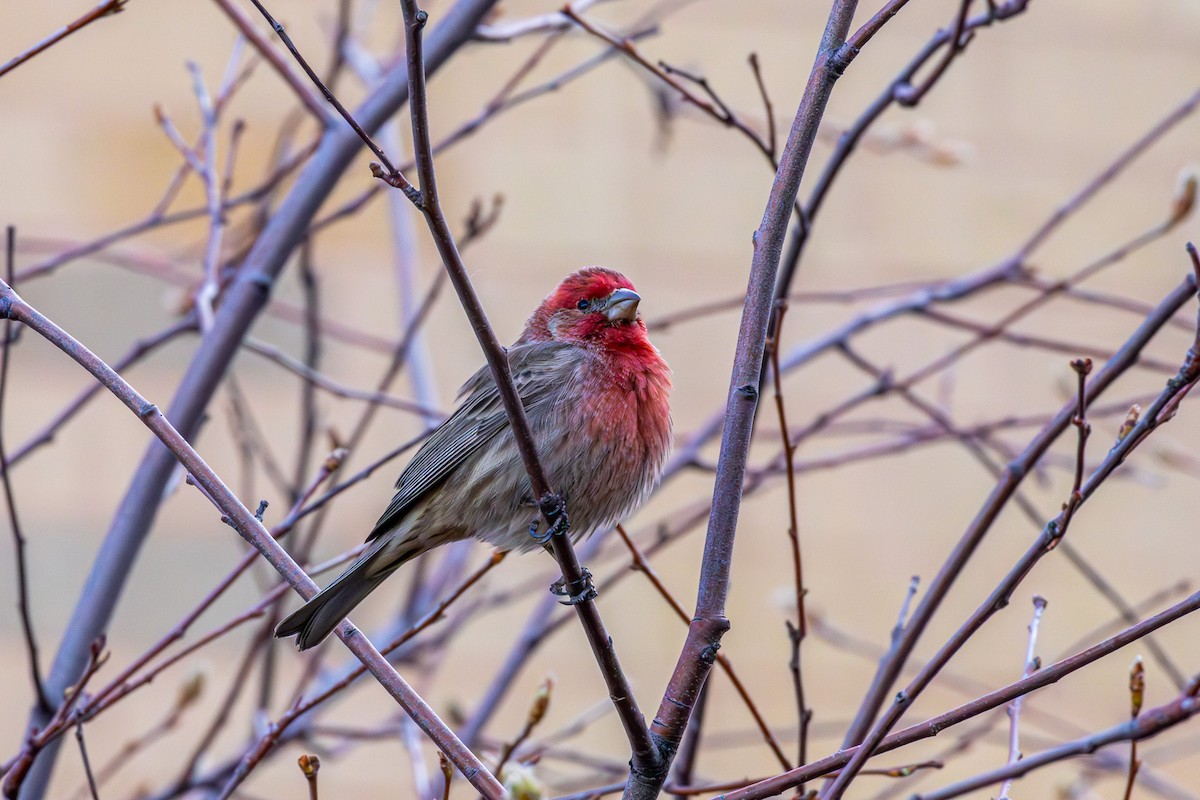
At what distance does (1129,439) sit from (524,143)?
520cm

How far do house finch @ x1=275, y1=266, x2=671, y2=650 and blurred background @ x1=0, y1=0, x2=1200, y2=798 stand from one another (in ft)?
9.00

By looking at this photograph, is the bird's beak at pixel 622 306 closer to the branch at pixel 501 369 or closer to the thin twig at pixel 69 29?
the branch at pixel 501 369

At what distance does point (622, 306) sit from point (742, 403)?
4.94 feet

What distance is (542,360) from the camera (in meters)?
3.59

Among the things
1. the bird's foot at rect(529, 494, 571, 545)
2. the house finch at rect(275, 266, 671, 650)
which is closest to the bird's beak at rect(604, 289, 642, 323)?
the house finch at rect(275, 266, 671, 650)

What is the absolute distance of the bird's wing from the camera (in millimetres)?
3453

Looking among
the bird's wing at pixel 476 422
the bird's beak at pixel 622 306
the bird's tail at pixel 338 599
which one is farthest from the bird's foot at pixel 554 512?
the bird's beak at pixel 622 306

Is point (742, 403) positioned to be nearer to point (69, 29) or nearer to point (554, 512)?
point (554, 512)

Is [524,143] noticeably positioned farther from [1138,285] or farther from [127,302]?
[1138,285]

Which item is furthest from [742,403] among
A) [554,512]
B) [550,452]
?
[550,452]

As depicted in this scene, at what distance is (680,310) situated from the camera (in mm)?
6816

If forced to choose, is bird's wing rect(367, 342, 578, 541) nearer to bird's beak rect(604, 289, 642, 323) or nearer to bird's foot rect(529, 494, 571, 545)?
bird's beak rect(604, 289, 642, 323)

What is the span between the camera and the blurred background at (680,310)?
6348mm

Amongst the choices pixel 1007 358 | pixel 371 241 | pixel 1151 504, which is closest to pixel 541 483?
pixel 371 241
